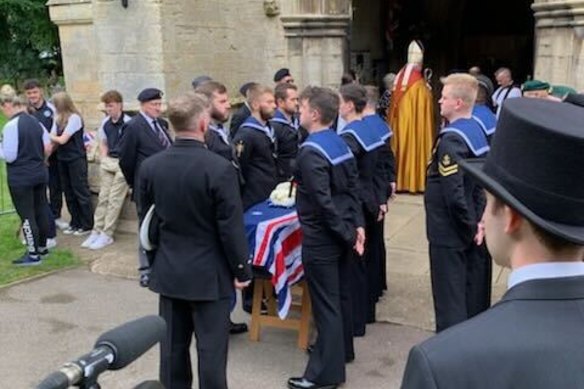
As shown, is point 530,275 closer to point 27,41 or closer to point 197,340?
point 197,340

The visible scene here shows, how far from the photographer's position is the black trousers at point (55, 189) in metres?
8.73

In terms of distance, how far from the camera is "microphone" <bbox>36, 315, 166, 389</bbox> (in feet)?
3.96

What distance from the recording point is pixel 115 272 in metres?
6.92

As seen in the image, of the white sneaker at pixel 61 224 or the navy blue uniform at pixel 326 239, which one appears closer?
the navy blue uniform at pixel 326 239

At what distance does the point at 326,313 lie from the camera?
169 inches

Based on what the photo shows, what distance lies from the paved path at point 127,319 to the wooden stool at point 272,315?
100mm

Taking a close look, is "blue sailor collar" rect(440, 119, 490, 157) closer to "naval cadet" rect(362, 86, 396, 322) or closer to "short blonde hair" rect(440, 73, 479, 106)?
Answer: "short blonde hair" rect(440, 73, 479, 106)

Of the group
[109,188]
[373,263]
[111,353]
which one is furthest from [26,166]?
[111,353]

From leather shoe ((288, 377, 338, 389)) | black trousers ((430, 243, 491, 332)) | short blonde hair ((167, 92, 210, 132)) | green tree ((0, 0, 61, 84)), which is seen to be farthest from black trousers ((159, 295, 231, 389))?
green tree ((0, 0, 61, 84))

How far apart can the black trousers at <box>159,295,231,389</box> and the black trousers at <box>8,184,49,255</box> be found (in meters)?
3.76

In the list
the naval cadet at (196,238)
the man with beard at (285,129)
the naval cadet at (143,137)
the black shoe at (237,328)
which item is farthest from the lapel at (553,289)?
the naval cadet at (143,137)

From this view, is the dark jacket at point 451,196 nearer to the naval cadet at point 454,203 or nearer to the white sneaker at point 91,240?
the naval cadet at point 454,203

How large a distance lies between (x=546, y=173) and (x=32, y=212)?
21.7 feet

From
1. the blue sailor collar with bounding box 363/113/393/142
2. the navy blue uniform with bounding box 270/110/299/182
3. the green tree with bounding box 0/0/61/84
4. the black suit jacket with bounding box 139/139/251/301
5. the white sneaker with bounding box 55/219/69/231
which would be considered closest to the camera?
the black suit jacket with bounding box 139/139/251/301
